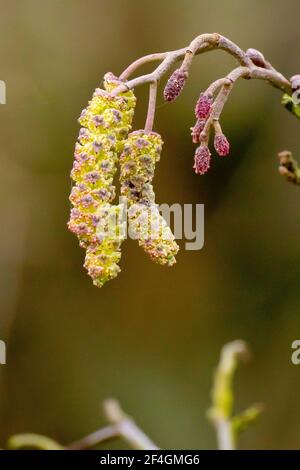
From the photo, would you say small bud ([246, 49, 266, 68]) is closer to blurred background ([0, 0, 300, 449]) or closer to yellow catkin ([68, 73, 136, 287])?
yellow catkin ([68, 73, 136, 287])

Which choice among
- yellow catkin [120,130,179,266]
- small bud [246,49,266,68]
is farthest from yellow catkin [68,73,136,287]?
small bud [246,49,266,68]

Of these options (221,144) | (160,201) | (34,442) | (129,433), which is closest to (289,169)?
(221,144)

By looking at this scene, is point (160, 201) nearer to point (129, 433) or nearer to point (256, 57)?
point (129, 433)

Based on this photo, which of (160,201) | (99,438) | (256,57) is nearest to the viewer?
(256,57)

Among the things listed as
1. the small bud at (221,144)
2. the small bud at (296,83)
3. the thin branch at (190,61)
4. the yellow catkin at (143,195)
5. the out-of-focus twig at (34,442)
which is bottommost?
the out-of-focus twig at (34,442)

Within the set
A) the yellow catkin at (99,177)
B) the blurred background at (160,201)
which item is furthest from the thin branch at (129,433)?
the blurred background at (160,201)

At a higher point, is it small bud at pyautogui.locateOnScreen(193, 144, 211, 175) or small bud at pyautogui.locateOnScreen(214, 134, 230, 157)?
small bud at pyautogui.locateOnScreen(214, 134, 230, 157)

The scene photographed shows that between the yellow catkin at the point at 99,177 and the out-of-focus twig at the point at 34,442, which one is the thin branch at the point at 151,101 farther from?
the out-of-focus twig at the point at 34,442

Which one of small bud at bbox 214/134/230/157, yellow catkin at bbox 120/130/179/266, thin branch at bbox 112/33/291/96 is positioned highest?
thin branch at bbox 112/33/291/96

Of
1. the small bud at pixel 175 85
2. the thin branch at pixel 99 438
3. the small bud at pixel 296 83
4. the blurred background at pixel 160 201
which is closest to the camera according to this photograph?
the small bud at pixel 175 85
